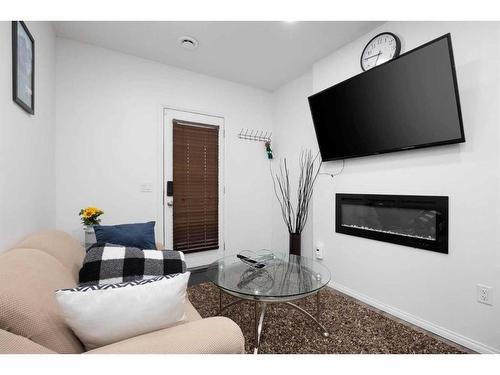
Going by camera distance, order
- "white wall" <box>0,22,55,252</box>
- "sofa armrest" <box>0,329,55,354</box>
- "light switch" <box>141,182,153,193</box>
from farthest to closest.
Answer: "light switch" <box>141,182,153,193</box> → "white wall" <box>0,22,55,252</box> → "sofa armrest" <box>0,329,55,354</box>

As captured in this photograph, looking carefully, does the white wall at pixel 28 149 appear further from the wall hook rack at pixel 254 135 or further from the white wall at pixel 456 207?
the white wall at pixel 456 207

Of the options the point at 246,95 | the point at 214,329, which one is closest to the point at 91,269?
the point at 214,329

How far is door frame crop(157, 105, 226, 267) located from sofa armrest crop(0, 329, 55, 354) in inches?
90.4

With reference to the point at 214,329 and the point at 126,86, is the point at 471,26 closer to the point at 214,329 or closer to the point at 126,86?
the point at 214,329

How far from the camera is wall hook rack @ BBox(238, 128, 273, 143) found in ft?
11.6

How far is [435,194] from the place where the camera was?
6.12ft

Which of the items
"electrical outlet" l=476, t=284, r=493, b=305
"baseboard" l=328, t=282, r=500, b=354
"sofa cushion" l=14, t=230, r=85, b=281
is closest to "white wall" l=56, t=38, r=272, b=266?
"sofa cushion" l=14, t=230, r=85, b=281

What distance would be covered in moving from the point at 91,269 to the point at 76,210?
1675 millimetres

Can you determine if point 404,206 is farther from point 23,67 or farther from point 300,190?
point 23,67

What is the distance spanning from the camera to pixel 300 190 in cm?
320

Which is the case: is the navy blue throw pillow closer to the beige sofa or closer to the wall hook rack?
the beige sofa

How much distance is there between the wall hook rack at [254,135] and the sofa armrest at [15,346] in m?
3.11

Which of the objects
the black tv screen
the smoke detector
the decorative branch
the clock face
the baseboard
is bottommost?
the baseboard

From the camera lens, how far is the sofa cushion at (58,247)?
1.29m
